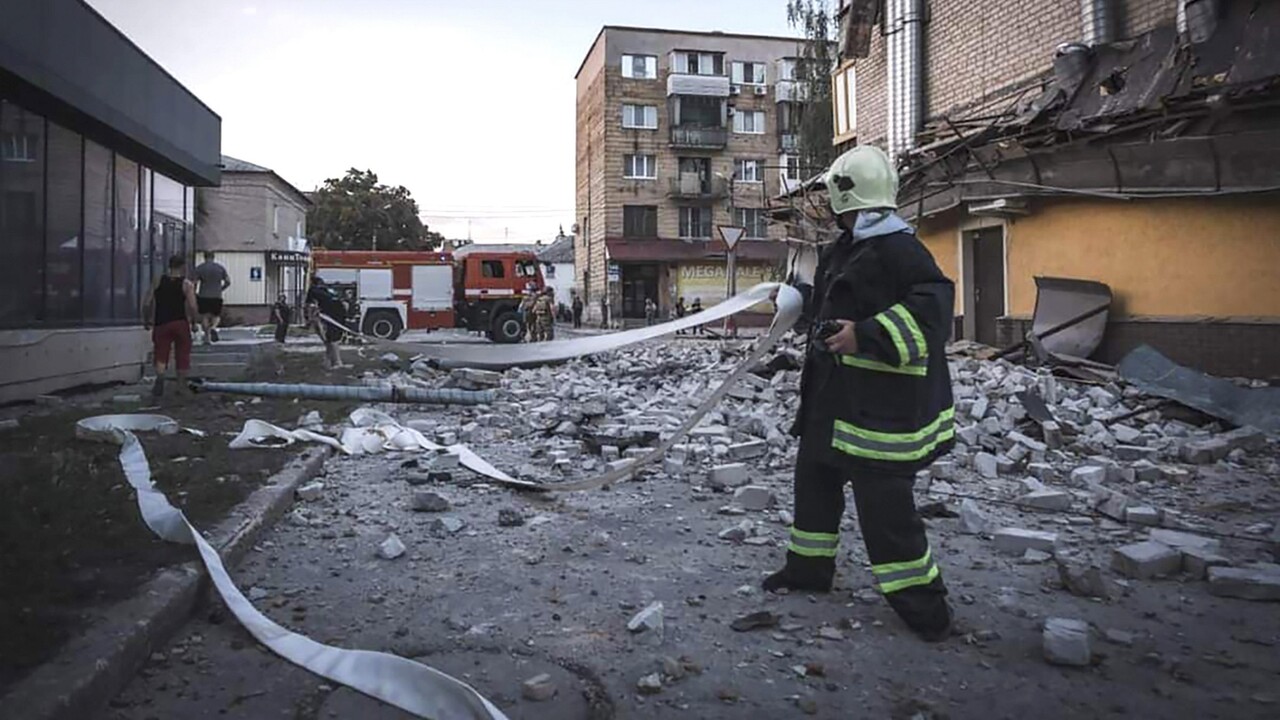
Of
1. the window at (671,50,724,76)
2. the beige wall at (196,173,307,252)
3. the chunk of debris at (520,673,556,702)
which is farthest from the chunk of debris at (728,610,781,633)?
the window at (671,50,724,76)

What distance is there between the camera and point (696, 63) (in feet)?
159

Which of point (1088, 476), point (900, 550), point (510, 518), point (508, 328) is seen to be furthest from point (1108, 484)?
point (508, 328)

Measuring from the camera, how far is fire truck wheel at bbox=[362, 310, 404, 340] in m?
27.9

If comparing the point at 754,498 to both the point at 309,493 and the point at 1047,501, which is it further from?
the point at 309,493

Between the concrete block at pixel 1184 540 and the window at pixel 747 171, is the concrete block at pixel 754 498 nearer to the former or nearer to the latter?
the concrete block at pixel 1184 540

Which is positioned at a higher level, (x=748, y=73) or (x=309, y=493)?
(x=748, y=73)

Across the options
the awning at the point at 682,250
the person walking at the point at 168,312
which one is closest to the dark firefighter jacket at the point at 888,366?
the person walking at the point at 168,312

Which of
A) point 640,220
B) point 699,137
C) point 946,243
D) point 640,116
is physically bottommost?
point 946,243

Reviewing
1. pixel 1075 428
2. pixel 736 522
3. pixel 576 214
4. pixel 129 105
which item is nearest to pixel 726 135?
pixel 576 214

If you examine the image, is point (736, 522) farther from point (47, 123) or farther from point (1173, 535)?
point (47, 123)

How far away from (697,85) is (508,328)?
25.6 meters

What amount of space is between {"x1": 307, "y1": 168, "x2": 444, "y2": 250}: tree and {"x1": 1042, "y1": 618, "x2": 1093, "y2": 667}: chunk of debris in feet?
202

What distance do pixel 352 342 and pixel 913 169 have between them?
15770 mm

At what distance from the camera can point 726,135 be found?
4888 centimetres
